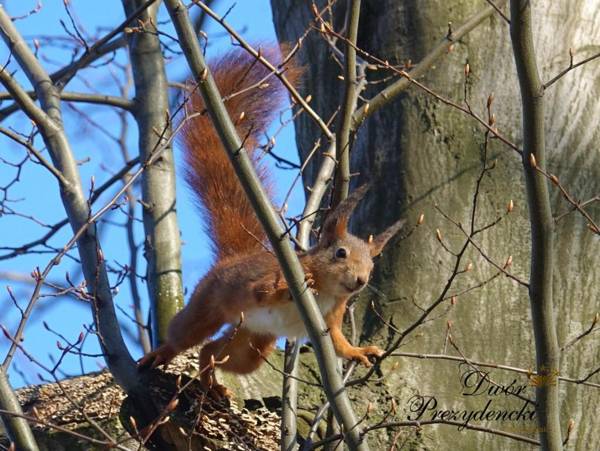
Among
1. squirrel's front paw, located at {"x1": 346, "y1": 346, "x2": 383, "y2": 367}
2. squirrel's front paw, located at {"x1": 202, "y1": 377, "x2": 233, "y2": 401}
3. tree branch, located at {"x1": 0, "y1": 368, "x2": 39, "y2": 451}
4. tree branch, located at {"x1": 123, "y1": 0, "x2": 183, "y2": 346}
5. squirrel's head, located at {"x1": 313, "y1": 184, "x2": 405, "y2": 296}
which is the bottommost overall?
tree branch, located at {"x1": 0, "y1": 368, "x2": 39, "y2": 451}

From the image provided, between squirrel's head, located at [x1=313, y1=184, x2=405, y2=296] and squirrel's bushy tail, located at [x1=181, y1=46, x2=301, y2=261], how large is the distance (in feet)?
1.62

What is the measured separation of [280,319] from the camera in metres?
2.92

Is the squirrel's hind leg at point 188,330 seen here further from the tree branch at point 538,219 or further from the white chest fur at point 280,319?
the tree branch at point 538,219

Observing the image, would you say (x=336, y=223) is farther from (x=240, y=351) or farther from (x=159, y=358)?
(x=159, y=358)

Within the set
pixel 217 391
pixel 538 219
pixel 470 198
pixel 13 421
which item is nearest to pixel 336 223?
pixel 470 198

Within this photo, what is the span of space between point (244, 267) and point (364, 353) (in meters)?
0.46

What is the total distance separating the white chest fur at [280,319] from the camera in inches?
113

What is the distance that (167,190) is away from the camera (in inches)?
137

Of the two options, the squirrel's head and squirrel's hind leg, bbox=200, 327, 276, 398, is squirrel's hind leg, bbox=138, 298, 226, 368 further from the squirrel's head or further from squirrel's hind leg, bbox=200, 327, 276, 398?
the squirrel's head

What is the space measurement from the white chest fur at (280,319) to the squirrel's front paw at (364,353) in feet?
0.49

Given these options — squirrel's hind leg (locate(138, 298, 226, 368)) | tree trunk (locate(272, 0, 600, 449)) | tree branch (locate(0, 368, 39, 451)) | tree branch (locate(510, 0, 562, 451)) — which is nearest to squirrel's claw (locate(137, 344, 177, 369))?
squirrel's hind leg (locate(138, 298, 226, 368))

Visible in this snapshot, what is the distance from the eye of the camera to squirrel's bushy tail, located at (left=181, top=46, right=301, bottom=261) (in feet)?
11.1

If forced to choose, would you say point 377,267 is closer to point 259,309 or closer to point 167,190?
point 259,309

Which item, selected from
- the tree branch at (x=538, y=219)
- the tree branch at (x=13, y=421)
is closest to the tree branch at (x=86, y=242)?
the tree branch at (x=13, y=421)
